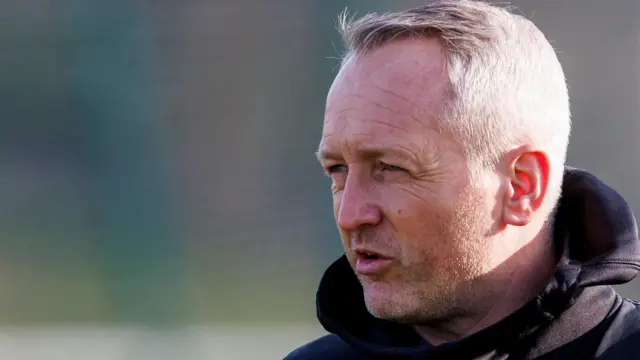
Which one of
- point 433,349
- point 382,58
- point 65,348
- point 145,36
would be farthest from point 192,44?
point 433,349

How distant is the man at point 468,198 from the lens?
5.06 feet

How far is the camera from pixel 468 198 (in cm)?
157

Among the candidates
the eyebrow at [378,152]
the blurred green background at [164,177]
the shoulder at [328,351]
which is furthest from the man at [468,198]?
the blurred green background at [164,177]

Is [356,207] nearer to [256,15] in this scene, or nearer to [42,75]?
[256,15]

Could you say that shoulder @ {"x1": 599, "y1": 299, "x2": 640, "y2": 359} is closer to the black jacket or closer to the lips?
the black jacket

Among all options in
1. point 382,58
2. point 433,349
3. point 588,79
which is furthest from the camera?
point 588,79

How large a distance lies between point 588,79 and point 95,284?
5.77ft

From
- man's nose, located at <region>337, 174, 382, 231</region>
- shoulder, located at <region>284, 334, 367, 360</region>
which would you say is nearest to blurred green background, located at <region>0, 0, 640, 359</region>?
shoulder, located at <region>284, 334, 367, 360</region>

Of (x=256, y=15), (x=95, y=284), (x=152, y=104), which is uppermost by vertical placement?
(x=256, y=15)

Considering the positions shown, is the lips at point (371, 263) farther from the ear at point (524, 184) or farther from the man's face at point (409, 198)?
the ear at point (524, 184)

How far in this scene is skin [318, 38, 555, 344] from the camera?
5.14 feet

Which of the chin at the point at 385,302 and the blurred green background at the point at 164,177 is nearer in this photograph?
the chin at the point at 385,302

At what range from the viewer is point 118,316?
10.0ft

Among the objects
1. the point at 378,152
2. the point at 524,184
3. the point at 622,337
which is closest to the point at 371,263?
the point at 378,152
